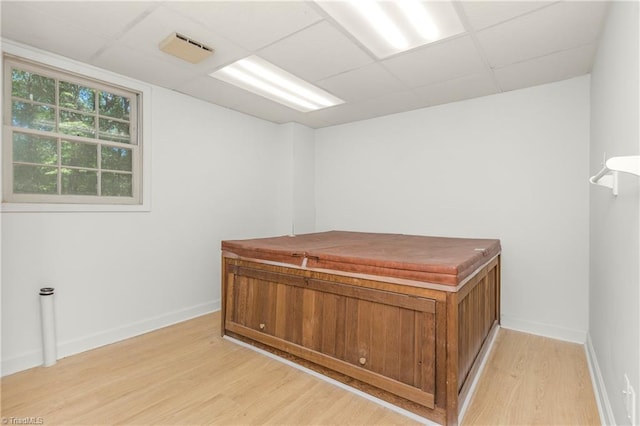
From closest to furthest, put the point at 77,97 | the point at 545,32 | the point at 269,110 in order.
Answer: the point at 545,32 → the point at 77,97 → the point at 269,110

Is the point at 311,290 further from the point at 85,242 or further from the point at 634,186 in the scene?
the point at 85,242

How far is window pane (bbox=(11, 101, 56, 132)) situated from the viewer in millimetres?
2189

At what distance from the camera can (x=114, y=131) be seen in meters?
2.71

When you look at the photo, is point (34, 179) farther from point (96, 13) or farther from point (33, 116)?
point (96, 13)

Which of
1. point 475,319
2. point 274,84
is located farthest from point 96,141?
point 475,319

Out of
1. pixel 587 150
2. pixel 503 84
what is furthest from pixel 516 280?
pixel 503 84

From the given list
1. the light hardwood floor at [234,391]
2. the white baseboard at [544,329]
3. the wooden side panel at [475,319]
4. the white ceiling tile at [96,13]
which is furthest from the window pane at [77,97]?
the white baseboard at [544,329]

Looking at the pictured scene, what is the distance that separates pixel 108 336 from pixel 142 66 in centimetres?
222

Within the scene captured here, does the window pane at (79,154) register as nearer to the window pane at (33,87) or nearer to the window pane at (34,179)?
the window pane at (34,179)

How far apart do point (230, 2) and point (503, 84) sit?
2.38 metres

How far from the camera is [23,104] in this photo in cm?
222

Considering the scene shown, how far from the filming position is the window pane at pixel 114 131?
2641mm

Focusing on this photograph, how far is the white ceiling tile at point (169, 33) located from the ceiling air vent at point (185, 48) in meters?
0.03

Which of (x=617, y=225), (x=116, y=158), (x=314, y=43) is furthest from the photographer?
(x=116, y=158)
